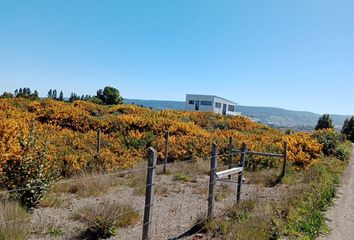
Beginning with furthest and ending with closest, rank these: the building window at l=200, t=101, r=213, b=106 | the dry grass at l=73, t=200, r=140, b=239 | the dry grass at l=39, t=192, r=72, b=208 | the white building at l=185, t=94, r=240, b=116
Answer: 1. the building window at l=200, t=101, r=213, b=106
2. the white building at l=185, t=94, r=240, b=116
3. the dry grass at l=39, t=192, r=72, b=208
4. the dry grass at l=73, t=200, r=140, b=239

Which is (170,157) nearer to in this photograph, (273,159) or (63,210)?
(273,159)

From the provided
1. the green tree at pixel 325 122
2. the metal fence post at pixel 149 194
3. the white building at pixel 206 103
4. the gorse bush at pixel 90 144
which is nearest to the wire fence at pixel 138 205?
the metal fence post at pixel 149 194

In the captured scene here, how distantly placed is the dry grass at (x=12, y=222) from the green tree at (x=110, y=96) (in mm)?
52099

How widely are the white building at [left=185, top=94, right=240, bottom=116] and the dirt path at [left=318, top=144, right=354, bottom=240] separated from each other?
2765 inches

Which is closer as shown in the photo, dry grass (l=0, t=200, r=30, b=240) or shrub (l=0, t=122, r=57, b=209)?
dry grass (l=0, t=200, r=30, b=240)

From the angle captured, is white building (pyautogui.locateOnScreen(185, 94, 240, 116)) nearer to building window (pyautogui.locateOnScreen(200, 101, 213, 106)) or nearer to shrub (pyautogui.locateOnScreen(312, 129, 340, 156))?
building window (pyautogui.locateOnScreen(200, 101, 213, 106))

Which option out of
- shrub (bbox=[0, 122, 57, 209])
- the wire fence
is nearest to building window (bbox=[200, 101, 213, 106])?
the wire fence

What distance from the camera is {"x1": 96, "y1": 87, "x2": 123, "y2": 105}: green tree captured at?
5766cm

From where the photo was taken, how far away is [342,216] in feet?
27.3

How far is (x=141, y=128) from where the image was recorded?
21.6 metres

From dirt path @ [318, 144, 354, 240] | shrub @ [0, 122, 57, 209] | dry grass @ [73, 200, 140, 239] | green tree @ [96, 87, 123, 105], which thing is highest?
green tree @ [96, 87, 123, 105]

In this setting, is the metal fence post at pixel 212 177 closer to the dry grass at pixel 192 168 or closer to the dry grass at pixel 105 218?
the dry grass at pixel 105 218

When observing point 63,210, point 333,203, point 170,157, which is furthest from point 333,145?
point 63,210

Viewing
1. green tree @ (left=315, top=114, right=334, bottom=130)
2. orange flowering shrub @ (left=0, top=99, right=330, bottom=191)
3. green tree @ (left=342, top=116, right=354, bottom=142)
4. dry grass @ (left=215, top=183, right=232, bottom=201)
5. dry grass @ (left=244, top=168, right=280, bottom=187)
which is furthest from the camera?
green tree @ (left=315, top=114, right=334, bottom=130)
